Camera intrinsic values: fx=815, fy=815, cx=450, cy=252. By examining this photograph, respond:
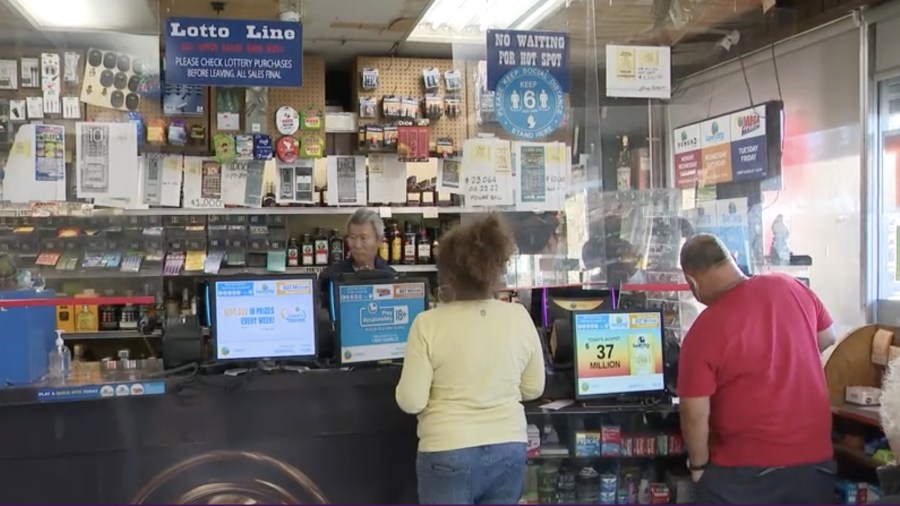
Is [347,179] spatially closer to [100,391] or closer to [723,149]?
[723,149]

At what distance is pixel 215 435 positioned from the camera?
2840 millimetres

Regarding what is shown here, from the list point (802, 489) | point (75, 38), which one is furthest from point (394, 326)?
point (75, 38)

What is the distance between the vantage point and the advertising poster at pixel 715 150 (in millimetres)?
4941

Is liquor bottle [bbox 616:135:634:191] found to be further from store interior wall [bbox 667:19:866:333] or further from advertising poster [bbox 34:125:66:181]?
advertising poster [bbox 34:125:66:181]

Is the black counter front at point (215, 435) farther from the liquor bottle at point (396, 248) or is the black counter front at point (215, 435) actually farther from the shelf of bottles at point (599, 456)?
the liquor bottle at point (396, 248)

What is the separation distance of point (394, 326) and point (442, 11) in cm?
288

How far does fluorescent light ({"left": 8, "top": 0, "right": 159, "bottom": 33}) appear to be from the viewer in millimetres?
4750

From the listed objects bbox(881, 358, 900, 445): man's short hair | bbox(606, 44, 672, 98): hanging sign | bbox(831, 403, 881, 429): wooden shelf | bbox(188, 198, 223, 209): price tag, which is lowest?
bbox(831, 403, 881, 429): wooden shelf

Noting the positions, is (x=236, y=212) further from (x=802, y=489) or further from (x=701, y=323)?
(x=802, y=489)

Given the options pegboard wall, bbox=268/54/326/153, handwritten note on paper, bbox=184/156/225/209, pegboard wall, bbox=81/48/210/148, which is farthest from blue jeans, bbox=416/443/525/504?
pegboard wall, bbox=268/54/326/153

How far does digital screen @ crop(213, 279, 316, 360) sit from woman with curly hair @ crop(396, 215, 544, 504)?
0.66 meters

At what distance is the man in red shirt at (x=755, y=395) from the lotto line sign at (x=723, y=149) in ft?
6.78

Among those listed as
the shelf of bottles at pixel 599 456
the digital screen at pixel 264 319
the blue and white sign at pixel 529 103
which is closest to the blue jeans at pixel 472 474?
the shelf of bottles at pixel 599 456

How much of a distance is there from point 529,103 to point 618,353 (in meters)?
1.78
